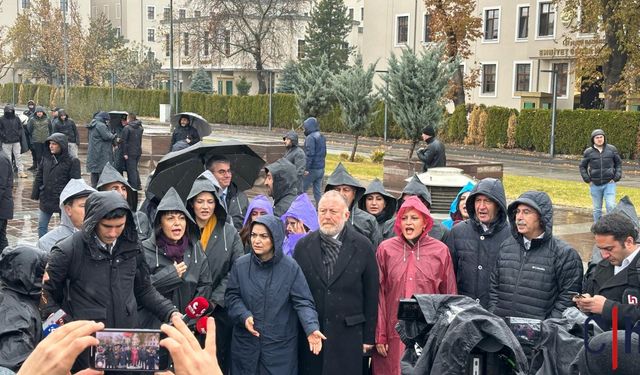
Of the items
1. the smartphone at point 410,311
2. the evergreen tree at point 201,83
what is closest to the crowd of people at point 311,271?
→ the smartphone at point 410,311

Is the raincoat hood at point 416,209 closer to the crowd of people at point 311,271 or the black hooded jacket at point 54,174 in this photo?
the crowd of people at point 311,271

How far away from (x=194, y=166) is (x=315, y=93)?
71.6 ft

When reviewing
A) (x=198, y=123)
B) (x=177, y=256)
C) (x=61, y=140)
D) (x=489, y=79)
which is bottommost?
(x=177, y=256)

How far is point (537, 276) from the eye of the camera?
224 inches

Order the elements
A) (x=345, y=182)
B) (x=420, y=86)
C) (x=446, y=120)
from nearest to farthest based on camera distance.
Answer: (x=345, y=182) < (x=420, y=86) < (x=446, y=120)

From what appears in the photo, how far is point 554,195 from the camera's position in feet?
66.4

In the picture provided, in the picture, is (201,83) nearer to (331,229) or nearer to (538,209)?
(331,229)

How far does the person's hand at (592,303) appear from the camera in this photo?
479 centimetres

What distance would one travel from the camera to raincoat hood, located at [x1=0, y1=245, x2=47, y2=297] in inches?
167

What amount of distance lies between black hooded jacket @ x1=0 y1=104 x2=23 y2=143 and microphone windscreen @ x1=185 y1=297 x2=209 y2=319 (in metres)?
15.5

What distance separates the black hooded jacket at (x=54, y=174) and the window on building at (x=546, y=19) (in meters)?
40.6

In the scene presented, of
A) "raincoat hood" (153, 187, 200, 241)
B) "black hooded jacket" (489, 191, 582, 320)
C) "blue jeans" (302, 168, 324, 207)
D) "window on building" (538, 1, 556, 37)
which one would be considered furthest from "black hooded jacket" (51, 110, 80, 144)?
"window on building" (538, 1, 556, 37)

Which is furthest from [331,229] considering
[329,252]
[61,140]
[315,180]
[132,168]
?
[132,168]

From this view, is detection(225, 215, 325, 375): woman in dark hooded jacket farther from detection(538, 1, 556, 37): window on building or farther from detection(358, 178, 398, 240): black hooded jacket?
detection(538, 1, 556, 37): window on building
